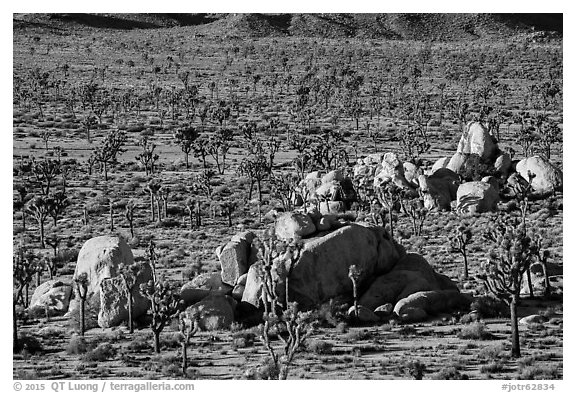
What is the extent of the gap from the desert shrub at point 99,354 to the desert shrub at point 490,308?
15034 millimetres

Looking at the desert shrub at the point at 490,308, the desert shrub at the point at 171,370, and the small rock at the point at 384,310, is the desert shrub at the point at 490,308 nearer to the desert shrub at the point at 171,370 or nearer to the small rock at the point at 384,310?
the small rock at the point at 384,310

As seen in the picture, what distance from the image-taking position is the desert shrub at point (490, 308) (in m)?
36.4

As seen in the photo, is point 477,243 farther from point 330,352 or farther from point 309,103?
point 309,103

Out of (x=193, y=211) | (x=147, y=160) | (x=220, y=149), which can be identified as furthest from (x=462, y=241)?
(x=220, y=149)

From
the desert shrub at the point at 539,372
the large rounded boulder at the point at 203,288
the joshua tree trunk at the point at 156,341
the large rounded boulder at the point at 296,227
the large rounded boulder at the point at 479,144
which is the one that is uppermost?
the large rounded boulder at the point at 479,144

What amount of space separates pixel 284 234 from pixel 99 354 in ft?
34.2

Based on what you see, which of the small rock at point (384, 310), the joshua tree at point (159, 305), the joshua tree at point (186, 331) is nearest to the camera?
the joshua tree at point (186, 331)

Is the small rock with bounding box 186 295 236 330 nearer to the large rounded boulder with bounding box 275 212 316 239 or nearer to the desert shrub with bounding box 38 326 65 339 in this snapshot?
the large rounded boulder with bounding box 275 212 316 239

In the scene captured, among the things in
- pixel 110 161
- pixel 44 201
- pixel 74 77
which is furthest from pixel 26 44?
pixel 44 201

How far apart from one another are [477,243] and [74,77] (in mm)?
101622

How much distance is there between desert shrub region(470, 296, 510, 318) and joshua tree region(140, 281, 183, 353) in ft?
41.0

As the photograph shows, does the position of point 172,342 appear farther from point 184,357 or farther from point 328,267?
point 328,267

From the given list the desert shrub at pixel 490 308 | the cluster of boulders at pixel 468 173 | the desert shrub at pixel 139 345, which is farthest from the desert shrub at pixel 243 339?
the cluster of boulders at pixel 468 173

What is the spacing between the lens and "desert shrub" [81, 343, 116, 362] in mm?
31555
